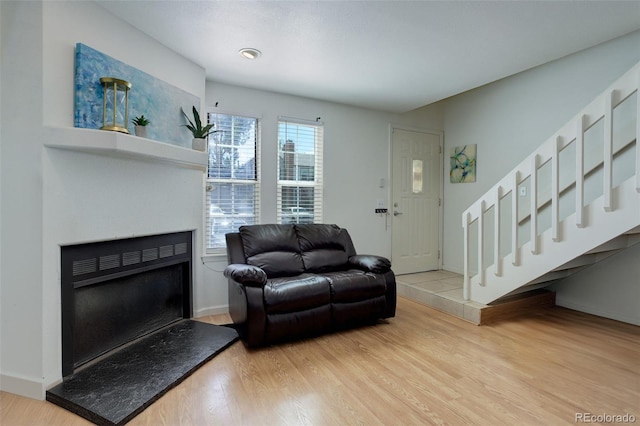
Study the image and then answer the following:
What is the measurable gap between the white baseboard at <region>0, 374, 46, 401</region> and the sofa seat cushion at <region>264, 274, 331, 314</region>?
1401 millimetres

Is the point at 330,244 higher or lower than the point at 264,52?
lower

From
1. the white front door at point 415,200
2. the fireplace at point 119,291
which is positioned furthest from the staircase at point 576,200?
the fireplace at point 119,291

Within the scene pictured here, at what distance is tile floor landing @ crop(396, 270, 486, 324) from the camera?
3.11 m

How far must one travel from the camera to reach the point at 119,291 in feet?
7.82

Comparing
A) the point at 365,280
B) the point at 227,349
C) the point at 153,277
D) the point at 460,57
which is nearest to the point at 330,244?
the point at 365,280

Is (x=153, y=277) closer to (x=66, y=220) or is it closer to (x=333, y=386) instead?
(x=66, y=220)

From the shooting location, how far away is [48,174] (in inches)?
72.2

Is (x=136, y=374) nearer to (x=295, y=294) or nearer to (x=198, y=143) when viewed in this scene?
(x=295, y=294)

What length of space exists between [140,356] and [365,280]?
1879 millimetres

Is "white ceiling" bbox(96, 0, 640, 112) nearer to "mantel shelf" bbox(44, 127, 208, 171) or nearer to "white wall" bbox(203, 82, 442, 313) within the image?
"white wall" bbox(203, 82, 442, 313)

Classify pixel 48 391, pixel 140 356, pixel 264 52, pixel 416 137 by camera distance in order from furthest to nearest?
1. pixel 416 137
2. pixel 264 52
3. pixel 140 356
4. pixel 48 391

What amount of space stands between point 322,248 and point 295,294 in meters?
0.92

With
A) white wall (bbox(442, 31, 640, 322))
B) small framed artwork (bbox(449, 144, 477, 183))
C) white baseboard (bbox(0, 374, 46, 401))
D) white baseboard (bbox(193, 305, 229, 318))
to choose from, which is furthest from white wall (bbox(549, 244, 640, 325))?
white baseboard (bbox(0, 374, 46, 401))

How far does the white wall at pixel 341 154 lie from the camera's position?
11.1ft
